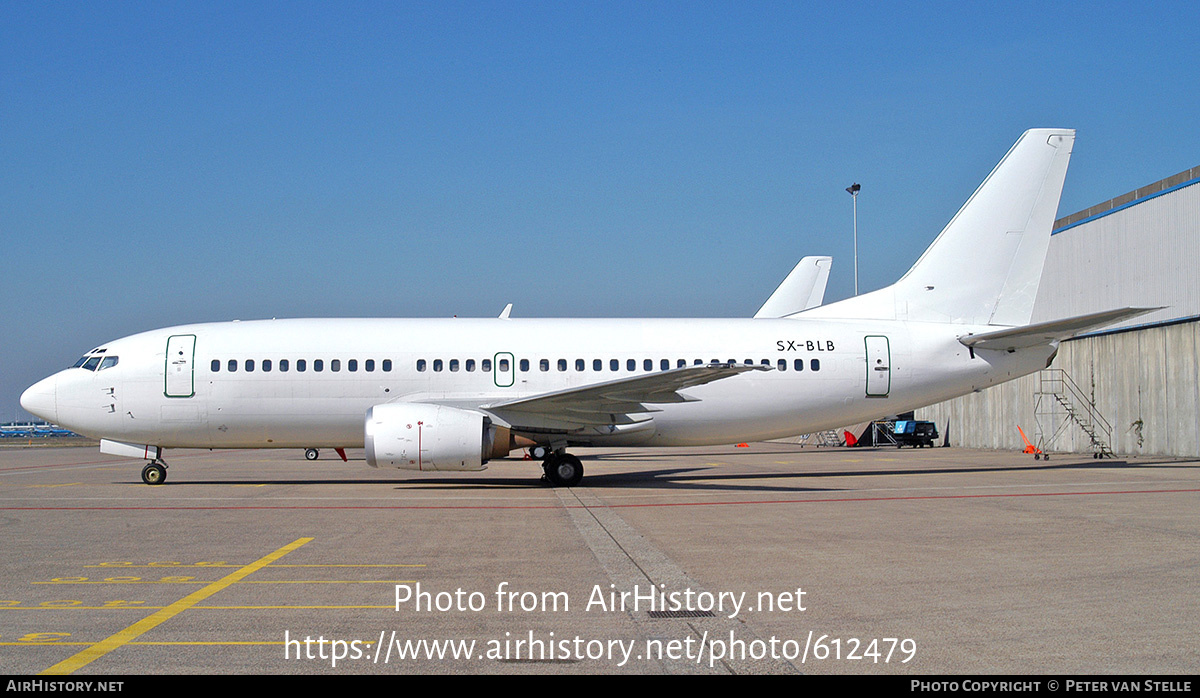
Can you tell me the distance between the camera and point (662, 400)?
1859 cm

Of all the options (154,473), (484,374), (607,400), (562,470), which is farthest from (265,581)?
(154,473)

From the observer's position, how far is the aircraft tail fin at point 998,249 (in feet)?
69.3

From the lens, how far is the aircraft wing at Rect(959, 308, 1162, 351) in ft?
61.9

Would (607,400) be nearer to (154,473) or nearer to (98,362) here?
(154,473)

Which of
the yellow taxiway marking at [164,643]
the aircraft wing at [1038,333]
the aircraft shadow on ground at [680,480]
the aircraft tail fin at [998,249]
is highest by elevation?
the aircraft tail fin at [998,249]

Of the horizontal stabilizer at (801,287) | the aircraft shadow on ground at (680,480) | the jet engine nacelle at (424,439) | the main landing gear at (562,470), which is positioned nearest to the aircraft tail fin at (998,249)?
the aircraft shadow on ground at (680,480)

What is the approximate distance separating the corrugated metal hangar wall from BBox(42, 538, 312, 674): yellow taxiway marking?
28934 mm

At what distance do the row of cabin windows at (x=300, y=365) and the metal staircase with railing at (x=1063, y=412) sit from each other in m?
24.8

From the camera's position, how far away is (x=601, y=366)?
20.0 meters

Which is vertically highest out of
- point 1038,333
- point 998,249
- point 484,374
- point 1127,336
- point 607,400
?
point 998,249

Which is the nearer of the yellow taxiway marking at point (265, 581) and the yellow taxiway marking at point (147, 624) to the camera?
the yellow taxiway marking at point (147, 624)

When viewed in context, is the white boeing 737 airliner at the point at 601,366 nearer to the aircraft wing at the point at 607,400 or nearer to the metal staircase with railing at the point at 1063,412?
the aircraft wing at the point at 607,400

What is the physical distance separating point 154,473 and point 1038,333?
19.4 meters

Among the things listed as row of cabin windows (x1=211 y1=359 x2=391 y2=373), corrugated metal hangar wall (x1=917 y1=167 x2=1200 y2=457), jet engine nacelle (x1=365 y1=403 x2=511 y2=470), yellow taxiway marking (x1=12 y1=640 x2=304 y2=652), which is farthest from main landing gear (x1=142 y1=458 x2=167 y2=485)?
corrugated metal hangar wall (x1=917 y1=167 x2=1200 y2=457)
